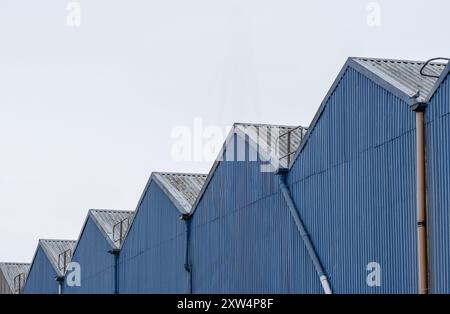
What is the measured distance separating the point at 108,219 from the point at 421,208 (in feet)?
110

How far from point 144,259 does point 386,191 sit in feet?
75.2

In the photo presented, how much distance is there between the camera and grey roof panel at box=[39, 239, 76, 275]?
6612cm

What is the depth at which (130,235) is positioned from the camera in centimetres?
5231

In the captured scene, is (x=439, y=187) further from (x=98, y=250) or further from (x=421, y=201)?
(x=98, y=250)

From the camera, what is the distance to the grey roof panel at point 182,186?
46.0m

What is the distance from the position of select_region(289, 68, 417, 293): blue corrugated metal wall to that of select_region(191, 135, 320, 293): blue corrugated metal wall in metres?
1.41

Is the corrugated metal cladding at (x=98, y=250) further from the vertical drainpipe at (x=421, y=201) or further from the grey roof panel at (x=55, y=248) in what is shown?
the vertical drainpipe at (x=421, y=201)

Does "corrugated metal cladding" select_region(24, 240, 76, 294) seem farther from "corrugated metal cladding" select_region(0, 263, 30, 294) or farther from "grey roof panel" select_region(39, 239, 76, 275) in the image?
"corrugated metal cladding" select_region(0, 263, 30, 294)

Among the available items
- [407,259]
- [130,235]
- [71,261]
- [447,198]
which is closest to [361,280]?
[407,259]

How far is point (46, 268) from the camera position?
2667 inches

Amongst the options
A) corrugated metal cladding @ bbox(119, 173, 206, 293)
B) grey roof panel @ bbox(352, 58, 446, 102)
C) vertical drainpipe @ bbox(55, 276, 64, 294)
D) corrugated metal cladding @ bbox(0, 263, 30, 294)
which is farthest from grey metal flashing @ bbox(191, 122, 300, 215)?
corrugated metal cladding @ bbox(0, 263, 30, 294)

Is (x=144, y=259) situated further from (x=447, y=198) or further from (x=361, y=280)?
(x=447, y=198)

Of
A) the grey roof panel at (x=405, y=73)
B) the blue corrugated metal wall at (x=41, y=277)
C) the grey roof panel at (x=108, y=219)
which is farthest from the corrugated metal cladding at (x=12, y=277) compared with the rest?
the grey roof panel at (x=405, y=73)

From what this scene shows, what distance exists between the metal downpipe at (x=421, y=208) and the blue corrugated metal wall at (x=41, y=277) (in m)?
41.0
